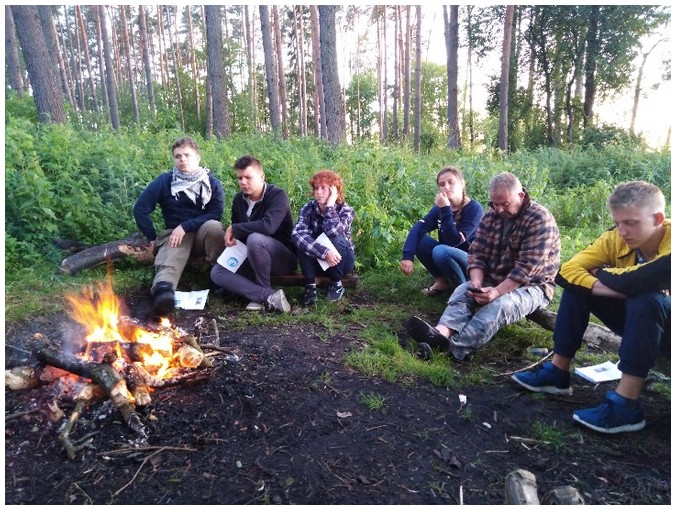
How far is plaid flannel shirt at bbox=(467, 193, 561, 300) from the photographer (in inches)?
Answer: 144

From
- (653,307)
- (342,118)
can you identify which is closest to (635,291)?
(653,307)

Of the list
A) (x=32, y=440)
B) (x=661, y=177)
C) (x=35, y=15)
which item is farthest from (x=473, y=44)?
(x=32, y=440)

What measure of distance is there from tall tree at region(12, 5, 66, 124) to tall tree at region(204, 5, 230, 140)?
403 centimetres

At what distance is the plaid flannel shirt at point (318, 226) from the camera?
4.75 m

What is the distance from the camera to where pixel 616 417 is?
2627 millimetres

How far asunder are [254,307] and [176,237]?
3.78 ft

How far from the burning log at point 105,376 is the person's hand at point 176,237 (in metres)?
1.97

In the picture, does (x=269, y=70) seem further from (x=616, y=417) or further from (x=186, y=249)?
(x=616, y=417)

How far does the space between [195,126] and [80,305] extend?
22245 mm

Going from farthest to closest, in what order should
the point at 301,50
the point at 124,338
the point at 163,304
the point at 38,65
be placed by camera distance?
the point at 301,50, the point at 38,65, the point at 163,304, the point at 124,338

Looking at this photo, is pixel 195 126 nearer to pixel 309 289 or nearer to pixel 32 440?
pixel 309 289

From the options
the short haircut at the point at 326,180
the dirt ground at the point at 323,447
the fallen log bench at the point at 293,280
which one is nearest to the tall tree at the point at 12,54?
the fallen log bench at the point at 293,280

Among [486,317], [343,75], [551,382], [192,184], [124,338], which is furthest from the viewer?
[343,75]

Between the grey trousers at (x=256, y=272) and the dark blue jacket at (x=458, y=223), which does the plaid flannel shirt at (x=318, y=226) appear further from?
the dark blue jacket at (x=458, y=223)
